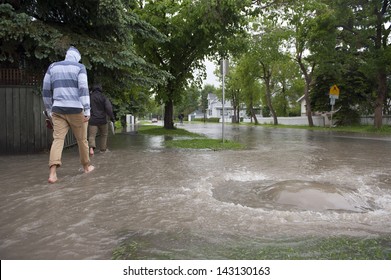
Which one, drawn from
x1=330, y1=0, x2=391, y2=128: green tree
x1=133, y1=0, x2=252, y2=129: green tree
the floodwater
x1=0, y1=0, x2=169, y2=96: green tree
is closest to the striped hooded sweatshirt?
the floodwater

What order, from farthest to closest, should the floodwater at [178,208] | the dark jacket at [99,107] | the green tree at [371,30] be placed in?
the green tree at [371,30] → the dark jacket at [99,107] → the floodwater at [178,208]

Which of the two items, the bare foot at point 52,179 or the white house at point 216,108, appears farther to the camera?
the white house at point 216,108

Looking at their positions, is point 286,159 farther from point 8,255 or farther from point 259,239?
point 8,255

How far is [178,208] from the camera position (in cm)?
424

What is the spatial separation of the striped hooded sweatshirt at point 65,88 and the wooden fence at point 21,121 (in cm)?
368

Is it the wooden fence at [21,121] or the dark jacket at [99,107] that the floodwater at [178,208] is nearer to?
the wooden fence at [21,121]

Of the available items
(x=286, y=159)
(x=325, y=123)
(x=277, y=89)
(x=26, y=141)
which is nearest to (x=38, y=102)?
(x=26, y=141)

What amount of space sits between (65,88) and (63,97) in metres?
0.15

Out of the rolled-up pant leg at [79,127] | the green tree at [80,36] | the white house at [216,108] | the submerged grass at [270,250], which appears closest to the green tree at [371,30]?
the green tree at [80,36]

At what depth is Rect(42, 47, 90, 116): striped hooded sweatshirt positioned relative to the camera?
5.50 metres

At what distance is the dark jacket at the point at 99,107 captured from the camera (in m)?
9.14

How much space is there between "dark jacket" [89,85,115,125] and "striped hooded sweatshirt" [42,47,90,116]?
3559 millimetres

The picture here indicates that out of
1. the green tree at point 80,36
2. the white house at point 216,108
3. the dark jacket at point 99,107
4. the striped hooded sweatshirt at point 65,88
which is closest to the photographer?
the striped hooded sweatshirt at point 65,88

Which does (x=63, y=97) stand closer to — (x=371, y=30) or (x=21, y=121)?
(x=21, y=121)
